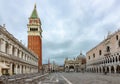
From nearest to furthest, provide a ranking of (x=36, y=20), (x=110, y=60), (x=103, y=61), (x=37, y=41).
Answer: (x=110, y=60), (x=103, y=61), (x=37, y=41), (x=36, y=20)

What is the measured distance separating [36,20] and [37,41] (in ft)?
52.3

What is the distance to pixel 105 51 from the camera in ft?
298

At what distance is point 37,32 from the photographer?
117 m

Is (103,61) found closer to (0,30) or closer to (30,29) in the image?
(30,29)

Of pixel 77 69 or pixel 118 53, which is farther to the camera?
pixel 77 69

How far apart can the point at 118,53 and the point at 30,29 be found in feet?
199

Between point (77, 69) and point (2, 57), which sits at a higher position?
point (2, 57)

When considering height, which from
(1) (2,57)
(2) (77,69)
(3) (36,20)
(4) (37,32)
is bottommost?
(2) (77,69)

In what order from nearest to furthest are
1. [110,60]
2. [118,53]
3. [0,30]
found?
[0,30] < [118,53] < [110,60]

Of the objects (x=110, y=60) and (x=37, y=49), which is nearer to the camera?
(x=110, y=60)

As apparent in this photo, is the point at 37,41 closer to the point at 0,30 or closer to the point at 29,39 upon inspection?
the point at 29,39

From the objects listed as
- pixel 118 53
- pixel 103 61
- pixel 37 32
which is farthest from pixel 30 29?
pixel 118 53

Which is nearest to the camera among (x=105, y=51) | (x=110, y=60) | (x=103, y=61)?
(x=110, y=60)

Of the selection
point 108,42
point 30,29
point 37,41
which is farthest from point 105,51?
point 30,29
